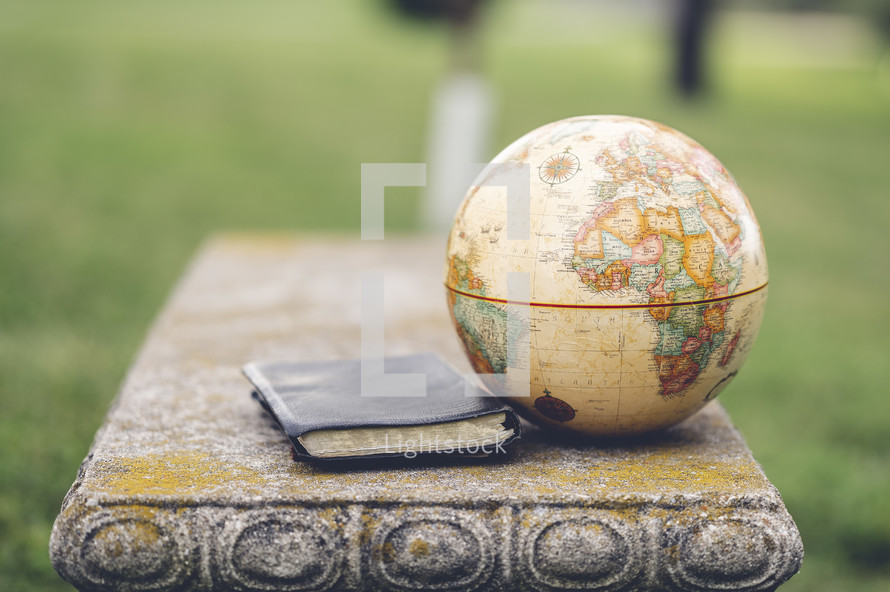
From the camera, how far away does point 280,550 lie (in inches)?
71.1

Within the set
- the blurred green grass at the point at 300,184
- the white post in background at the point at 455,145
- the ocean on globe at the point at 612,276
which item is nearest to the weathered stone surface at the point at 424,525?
the ocean on globe at the point at 612,276

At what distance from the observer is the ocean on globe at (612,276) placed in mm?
1893

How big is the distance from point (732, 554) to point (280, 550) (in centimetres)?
89

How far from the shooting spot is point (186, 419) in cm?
234

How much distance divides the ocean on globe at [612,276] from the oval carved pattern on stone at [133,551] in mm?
774

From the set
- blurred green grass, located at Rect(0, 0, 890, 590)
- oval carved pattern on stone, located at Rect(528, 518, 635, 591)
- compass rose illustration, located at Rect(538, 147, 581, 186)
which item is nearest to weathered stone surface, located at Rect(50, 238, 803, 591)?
oval carved pattern on stone, located at Rect(528, 518, 635, 591)

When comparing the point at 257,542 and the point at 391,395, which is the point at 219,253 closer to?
the point at 391,395

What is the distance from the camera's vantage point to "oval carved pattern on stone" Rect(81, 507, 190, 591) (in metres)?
1.78

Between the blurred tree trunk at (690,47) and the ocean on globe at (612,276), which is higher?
the blurred tree trunk at (690,47)

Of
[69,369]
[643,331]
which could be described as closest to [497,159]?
[643,331]

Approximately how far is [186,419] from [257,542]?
0.64 m

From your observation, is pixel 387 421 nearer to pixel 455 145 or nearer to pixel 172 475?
pixel 172 475

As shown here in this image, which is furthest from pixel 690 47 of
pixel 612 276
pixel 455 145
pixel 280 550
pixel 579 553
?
pixel 280 550

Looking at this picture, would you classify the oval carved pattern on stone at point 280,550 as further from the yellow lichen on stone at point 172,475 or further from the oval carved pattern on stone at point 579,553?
the oval carved pattern on stone at point 579,553
